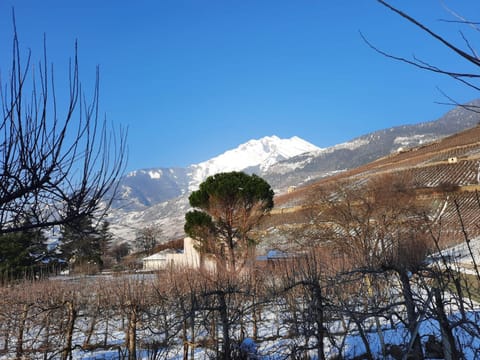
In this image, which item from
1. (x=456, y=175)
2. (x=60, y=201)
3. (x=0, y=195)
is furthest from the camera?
(x=456, y=175)

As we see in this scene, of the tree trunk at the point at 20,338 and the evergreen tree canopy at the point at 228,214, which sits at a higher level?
the evergreen tree canopy at the point at 228,214

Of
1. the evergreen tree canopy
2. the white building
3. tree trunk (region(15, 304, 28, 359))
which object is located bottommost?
tree trunk (region(15, 304, 28, 359))

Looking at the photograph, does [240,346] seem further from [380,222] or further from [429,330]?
[380,222]

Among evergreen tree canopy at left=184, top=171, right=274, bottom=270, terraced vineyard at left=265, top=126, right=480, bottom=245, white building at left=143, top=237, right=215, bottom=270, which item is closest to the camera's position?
white building at left=143, top=237, right=215, bottom=270

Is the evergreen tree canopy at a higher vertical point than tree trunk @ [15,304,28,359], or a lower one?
higher

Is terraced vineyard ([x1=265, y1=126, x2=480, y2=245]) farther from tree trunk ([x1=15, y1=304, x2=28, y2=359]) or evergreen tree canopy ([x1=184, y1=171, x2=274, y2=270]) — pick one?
tree trunk ([x1=15, y1=304, x2=28, y2=359])

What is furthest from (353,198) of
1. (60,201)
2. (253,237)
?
(60,201)

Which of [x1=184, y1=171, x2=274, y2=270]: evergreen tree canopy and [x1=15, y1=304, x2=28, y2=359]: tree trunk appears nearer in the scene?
[x1=15, y1=304, x2=28, y2=359]: tree trunk

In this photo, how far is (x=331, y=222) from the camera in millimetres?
26562

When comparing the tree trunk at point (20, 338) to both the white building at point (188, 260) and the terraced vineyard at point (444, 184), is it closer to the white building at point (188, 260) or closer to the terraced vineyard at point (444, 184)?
the white building at point (188, 260)

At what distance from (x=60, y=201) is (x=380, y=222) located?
836 inches

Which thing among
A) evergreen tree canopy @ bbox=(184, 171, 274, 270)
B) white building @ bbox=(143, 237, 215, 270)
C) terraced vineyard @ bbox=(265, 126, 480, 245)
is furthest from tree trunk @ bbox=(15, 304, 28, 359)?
terraced vineyard @ bbox=(265, 126, 480, 245)

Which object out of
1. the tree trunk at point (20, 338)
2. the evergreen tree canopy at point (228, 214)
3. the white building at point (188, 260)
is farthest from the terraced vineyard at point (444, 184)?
the tree trunk at point (20, 338)

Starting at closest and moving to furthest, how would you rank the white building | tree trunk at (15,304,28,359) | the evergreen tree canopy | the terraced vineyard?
tree trunk at (15,304,28,359) < the white building < the evergreen tree canopy < the terraced vineyard
